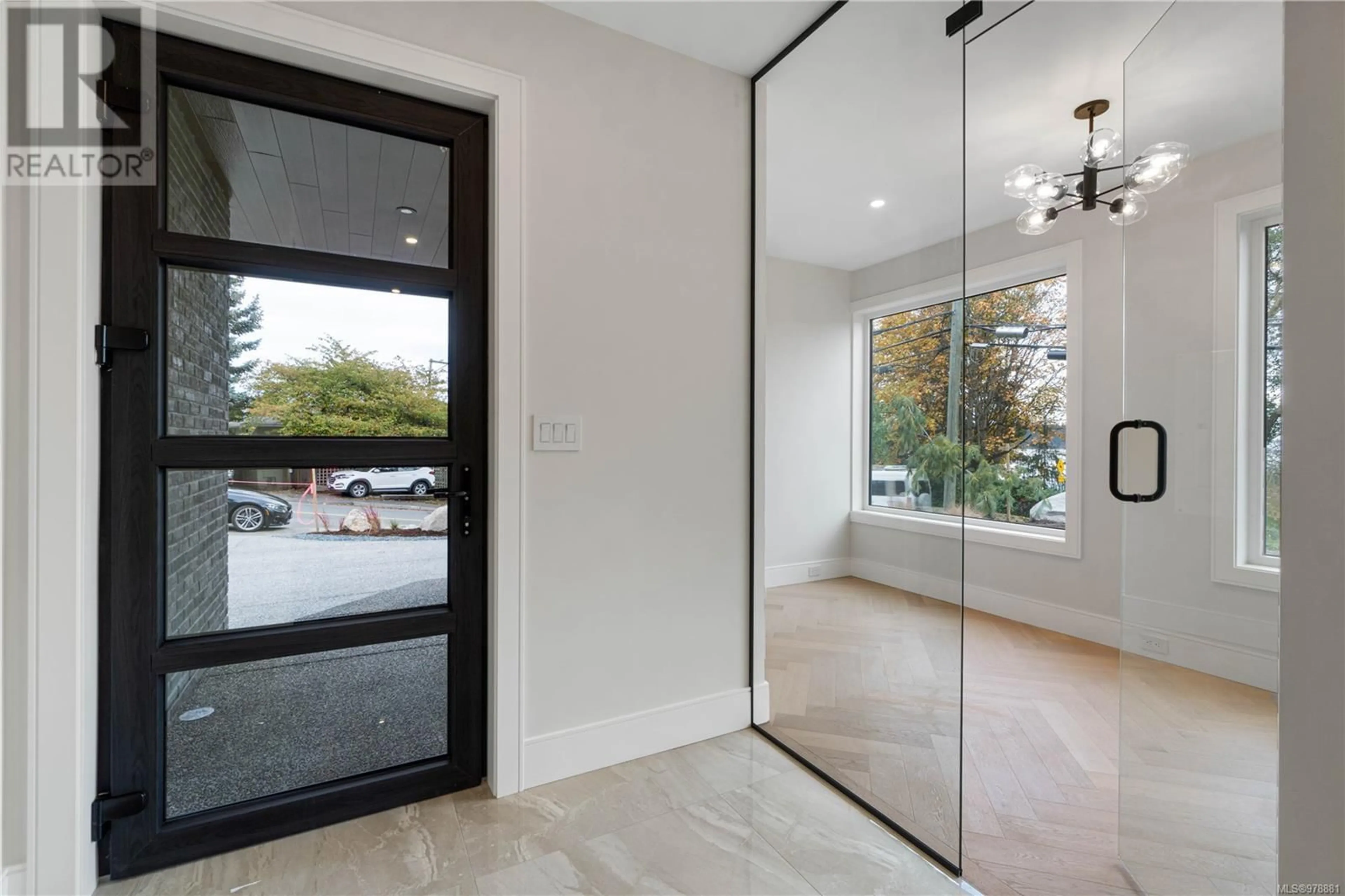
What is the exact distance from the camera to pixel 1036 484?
3.54 metres

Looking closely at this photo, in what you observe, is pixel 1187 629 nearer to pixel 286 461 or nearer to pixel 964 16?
pixel 964 16

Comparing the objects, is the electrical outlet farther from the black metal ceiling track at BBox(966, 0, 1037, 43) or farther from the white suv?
the white suv

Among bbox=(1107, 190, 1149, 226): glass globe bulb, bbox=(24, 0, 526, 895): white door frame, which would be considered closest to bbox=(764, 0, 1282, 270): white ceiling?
bbox=(1107, 190, 1149, 226): glass globe bulb

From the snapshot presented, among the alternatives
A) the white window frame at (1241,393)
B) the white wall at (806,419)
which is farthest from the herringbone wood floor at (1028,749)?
the white window frame at (1241,393)

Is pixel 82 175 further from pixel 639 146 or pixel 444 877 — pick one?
pixel 444 877

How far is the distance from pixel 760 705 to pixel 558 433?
1397 millimetres

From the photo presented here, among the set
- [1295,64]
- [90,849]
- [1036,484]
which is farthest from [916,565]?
[90,849]

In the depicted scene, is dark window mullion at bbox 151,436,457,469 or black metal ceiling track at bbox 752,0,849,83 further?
black metal ceiling track at bbox 752,0,849,83

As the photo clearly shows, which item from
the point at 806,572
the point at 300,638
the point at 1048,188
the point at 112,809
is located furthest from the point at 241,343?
the point at 1048,188

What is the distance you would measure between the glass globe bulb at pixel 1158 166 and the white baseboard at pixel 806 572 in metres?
1.46

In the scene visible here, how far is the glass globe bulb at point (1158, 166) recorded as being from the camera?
4.78ft

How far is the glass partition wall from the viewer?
1.31m

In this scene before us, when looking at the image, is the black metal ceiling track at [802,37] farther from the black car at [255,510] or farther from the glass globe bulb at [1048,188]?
the black car at [255,510]

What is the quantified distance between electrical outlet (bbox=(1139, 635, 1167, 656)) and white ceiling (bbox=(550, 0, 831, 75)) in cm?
221
